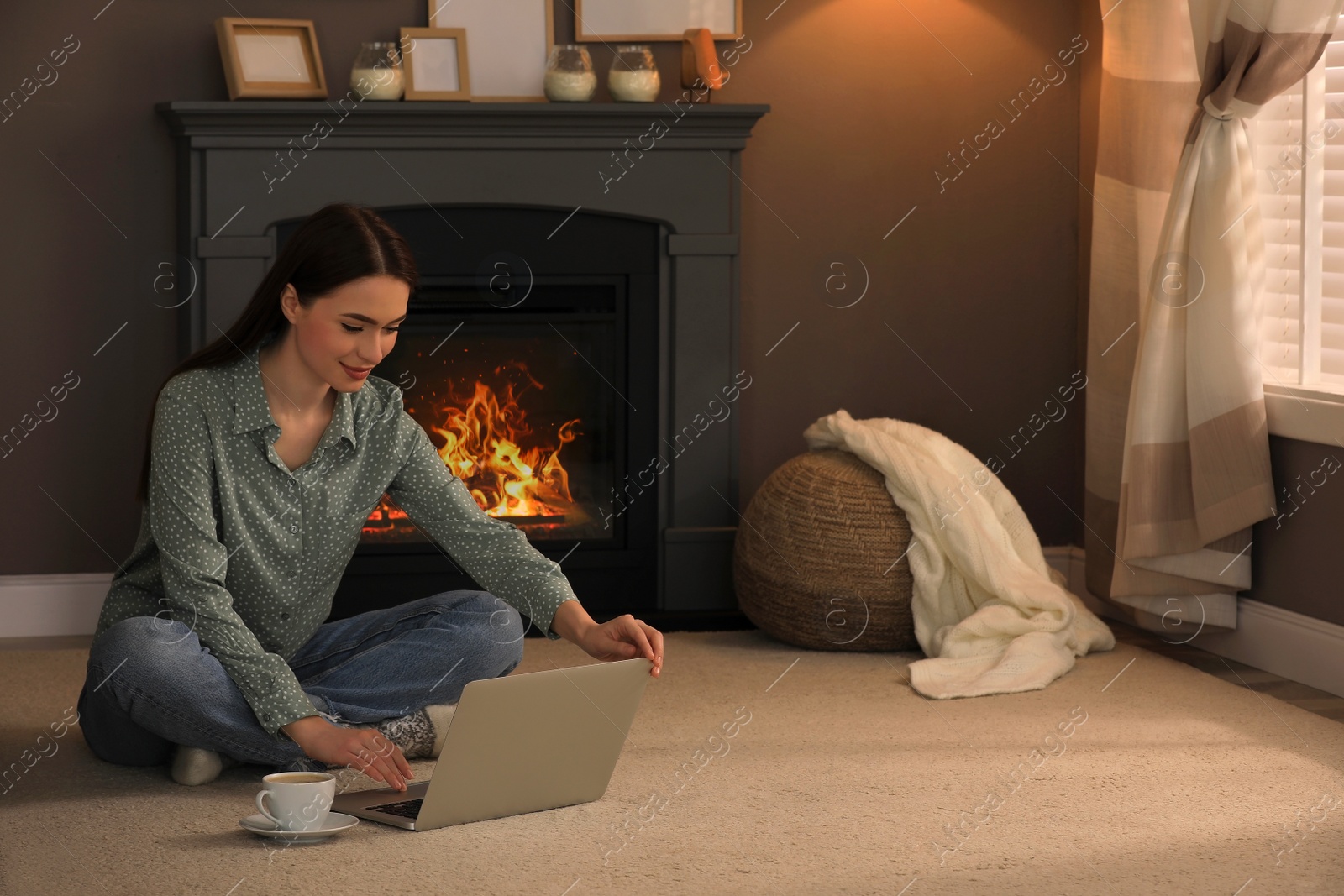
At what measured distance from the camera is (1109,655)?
3104 millimetres

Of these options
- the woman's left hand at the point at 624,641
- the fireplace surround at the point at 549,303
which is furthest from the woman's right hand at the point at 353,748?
the fireplace surround at the point at 549,303

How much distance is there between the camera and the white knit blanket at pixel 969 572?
2.94m

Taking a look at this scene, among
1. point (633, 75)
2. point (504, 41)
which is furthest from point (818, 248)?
point (504, 41)

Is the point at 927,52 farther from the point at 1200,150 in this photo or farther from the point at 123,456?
the point at 123,456

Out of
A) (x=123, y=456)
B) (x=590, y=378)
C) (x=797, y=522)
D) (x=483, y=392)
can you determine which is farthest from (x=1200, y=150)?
(x=123, y=456)

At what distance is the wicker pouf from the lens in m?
3.10

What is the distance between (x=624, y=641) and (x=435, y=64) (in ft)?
6.30

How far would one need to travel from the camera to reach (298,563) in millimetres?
2152

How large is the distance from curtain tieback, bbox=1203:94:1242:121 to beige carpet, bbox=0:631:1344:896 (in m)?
1.18

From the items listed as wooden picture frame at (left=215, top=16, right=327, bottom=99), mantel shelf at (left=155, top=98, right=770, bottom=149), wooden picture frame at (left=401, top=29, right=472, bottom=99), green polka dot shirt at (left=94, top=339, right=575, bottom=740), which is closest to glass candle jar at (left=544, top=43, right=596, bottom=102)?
mantel shelf at (left=155, top=98, right=770, bottom=149)

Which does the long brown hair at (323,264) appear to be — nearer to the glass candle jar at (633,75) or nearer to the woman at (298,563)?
the woman at (298,563)

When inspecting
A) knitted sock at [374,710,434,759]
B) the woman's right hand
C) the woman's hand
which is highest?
the woman's hand

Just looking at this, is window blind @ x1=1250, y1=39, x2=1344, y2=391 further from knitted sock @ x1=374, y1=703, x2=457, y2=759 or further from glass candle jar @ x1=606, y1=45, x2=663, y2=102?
knitted sock @ x1=374, y1=703, x2=457, y2=759

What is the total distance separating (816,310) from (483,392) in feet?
2.88
